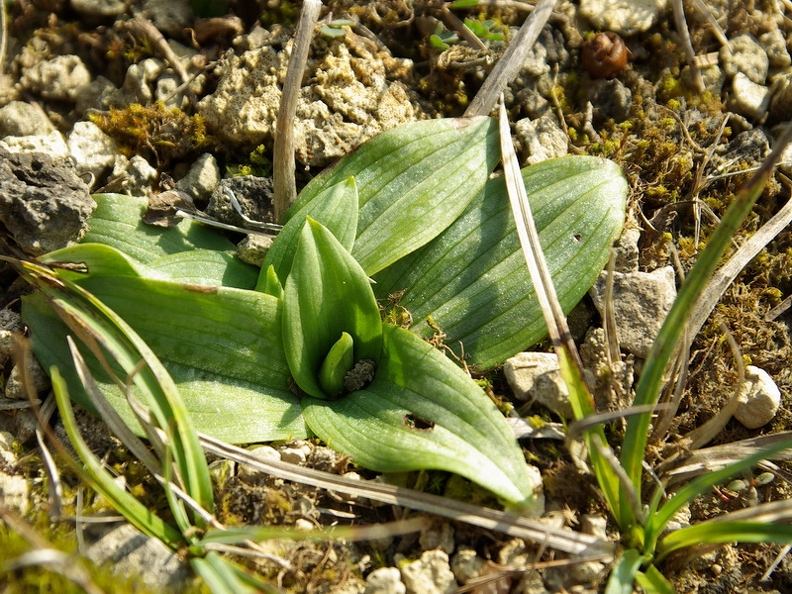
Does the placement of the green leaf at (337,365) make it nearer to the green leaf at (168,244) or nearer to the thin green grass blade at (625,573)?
the green leaf at (168,244)

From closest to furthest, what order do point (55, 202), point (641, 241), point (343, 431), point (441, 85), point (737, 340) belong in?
point (343, 431) → point (55, 202) → point (737, 340) → point (641, 241) → point (441, 85)

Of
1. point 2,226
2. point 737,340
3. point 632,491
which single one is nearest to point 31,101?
point 2,226

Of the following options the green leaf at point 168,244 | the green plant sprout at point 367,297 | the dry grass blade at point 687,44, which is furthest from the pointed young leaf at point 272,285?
the dry grass blade at point 687,44

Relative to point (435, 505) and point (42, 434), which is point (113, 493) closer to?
point (42, 434)

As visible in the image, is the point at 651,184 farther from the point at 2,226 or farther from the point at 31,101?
the point at 31,101

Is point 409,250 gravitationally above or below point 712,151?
below

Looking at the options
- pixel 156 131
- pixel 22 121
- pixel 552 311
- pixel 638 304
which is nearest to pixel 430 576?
pixel 552 311
